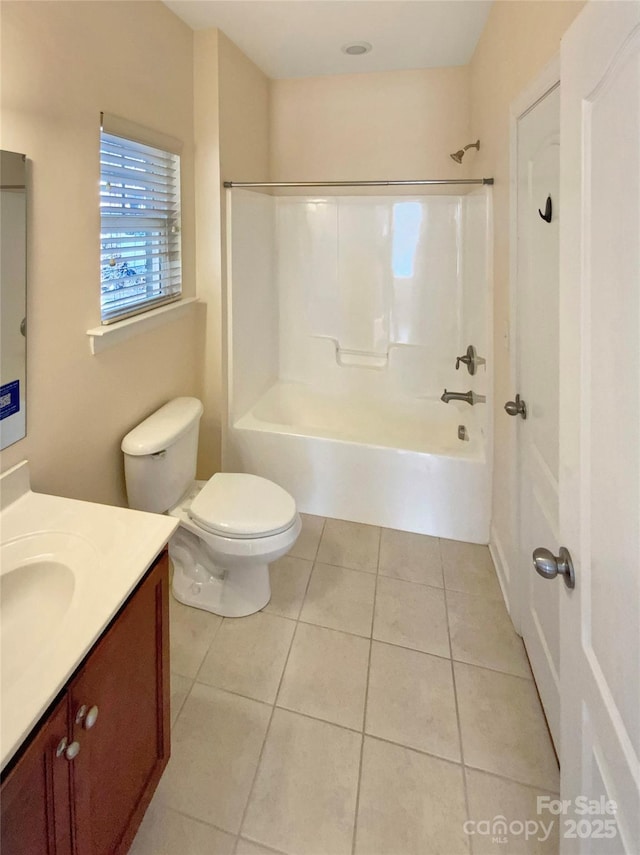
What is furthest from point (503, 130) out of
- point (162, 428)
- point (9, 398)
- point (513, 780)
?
point (513, 780)

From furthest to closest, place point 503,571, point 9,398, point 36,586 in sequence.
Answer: point 503,571 < point 9,398 < point 36,586

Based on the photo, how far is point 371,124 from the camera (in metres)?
3.03

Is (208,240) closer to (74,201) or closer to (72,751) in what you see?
(74,201)

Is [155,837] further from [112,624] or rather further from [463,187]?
[463,187]

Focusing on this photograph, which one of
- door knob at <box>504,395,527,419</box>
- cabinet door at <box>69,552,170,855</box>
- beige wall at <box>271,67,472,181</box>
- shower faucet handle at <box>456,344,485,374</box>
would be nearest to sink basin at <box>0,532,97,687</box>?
cabinet door at <box>69,552,170,855</box>

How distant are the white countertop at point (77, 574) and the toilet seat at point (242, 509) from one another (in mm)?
614

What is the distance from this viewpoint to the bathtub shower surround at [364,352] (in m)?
2.54

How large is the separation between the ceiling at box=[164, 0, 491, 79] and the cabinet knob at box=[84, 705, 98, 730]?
8.25ft

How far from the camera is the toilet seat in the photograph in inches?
72.7

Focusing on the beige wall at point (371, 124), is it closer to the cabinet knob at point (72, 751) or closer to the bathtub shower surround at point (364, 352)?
the bathtub shower surround at point (364, 352)

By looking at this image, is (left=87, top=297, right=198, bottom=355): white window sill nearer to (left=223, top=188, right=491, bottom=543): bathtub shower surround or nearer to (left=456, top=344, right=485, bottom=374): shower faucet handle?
(left=223, top=188, right=491, bottom=543): bathtub shower surround

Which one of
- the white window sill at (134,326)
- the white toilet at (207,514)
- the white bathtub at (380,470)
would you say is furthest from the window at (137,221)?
the white bathtub at (380,470)

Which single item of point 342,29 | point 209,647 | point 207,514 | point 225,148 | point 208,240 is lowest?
point 209,647

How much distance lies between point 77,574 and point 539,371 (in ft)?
4.55
